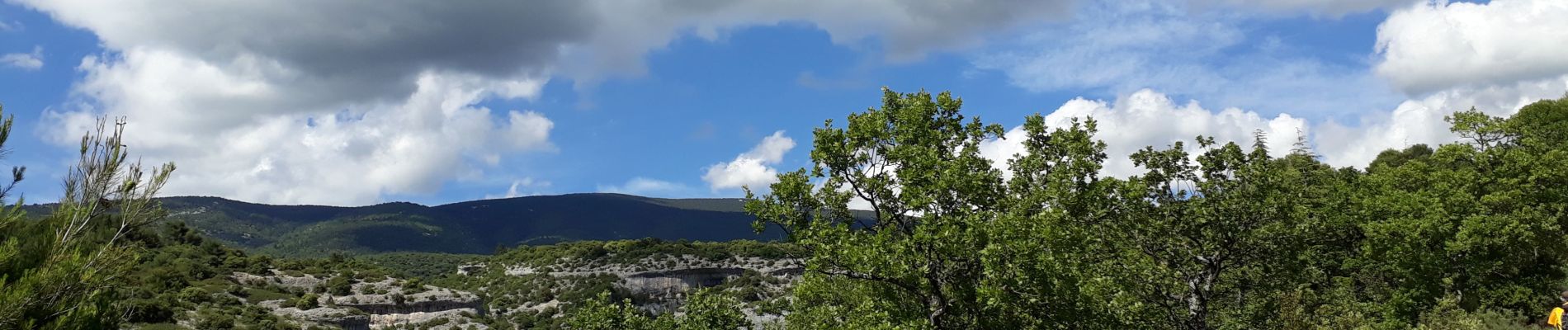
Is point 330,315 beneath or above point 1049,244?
beneath

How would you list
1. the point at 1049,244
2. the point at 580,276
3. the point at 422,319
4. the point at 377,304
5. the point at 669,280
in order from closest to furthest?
the point at 1049,244 < the point at 377,304 < the point at 422,319 < the point at 580,276 < the point at 669,280

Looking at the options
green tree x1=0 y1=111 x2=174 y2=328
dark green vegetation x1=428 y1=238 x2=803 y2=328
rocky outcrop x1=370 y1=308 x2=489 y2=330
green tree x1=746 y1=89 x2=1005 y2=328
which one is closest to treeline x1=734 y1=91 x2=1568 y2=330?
green tree x1=746 y1=89 x2=1005 y2=328

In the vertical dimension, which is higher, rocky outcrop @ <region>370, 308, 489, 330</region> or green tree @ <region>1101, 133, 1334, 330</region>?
green tree @ <region>1101, 133, 1334, 330</region>

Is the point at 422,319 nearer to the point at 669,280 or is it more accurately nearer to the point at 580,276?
the point at 580,276

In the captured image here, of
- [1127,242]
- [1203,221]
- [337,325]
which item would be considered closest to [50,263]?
[1127,242]

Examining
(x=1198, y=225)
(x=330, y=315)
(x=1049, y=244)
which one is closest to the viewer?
(x=1049, y=244)

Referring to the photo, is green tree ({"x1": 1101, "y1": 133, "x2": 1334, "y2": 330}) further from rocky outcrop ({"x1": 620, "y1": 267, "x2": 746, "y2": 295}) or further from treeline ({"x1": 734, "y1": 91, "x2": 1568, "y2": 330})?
rocky outcrop ({"x1": 620, "y1": 267, "x2": 746, "y2": 295})

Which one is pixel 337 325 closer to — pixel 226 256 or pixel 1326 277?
pixel 226 256

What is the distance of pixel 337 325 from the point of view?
58.5 m

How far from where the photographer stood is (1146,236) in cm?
2789

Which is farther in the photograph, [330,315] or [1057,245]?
[330,315]

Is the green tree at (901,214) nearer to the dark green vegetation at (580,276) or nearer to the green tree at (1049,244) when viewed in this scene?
the green tree at (1049,244)

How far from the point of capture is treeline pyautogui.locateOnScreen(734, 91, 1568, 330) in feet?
54.8

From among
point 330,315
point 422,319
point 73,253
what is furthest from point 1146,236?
point 422,319
